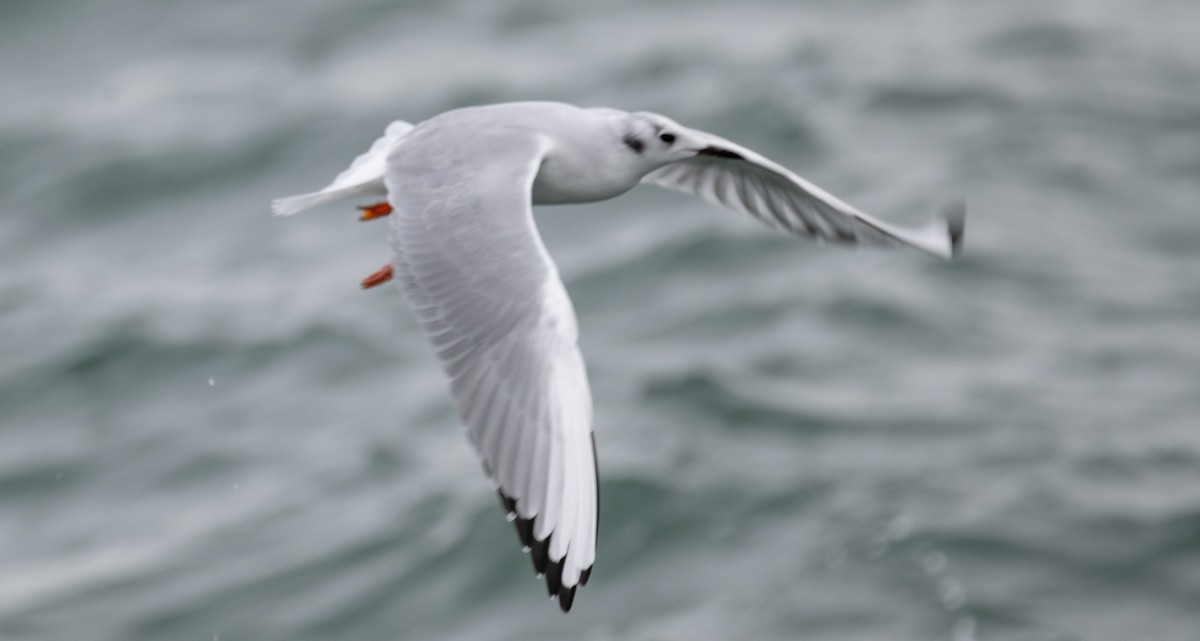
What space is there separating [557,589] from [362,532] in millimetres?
3374

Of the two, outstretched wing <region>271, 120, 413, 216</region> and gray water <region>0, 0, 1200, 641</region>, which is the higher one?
outstretched wing <region>271, 120, 413, 216</region>

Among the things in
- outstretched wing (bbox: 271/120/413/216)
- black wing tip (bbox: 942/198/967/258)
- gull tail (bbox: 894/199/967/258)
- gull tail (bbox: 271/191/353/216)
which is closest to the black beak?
gull tail (bbox: 894/199/967/258)

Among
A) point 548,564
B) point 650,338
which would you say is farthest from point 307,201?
point 650,338

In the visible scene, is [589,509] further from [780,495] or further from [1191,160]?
[1191,160]

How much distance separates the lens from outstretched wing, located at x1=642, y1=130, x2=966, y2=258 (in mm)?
5129

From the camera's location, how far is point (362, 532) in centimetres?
734

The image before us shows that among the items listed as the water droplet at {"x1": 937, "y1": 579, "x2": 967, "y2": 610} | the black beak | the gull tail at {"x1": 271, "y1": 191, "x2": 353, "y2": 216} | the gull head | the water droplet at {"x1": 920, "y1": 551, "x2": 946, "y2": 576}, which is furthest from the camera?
the water droplet at {"x1": 920, "y1": 551, "x2": 946, "y2": 576}

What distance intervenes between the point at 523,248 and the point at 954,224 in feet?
4.83

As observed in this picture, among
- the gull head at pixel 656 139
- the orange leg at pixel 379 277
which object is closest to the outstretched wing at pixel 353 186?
the orange leg at pixel 379 277

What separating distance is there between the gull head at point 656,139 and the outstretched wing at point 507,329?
31cm

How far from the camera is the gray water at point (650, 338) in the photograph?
23.0 ft

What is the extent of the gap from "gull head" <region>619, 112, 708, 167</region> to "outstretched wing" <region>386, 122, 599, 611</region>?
31cm

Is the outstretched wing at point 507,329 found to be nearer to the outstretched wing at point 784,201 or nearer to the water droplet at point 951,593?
the outstretched wing at point 784,201

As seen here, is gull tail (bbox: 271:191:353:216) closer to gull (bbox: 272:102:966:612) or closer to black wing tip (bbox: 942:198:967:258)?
gull (bbox: 272:102:966:612)
